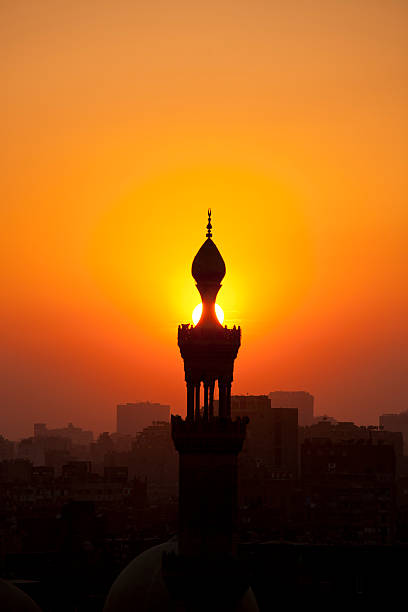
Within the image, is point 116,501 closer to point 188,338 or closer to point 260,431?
point 260,431

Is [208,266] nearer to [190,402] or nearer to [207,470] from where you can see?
[190,402]

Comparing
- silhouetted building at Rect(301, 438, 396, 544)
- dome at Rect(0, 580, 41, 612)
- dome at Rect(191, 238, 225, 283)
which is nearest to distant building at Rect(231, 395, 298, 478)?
silhouetted building at Rect(301, 438, 396, 544)

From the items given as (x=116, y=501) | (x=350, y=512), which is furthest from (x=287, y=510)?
(x=116, y=501)

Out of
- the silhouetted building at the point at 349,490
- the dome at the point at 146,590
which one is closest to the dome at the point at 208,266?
the dome at the point at 146,590

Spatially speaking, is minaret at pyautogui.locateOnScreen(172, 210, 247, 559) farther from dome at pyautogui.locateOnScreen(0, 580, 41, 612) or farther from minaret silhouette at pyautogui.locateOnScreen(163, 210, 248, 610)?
dome at pyautogui.locateOnScreen(0, 580, 41, 612)

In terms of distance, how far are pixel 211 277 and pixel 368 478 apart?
313 ft

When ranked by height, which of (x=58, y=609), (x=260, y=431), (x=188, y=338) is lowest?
(x=58, y=609)

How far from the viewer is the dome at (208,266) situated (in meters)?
41.2

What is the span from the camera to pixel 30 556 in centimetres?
7712

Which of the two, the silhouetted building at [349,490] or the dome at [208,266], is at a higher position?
the silhouetted building at [349,490]

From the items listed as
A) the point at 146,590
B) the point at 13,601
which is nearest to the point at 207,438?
the point at 146,590

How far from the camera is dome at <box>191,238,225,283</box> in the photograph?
4125cm

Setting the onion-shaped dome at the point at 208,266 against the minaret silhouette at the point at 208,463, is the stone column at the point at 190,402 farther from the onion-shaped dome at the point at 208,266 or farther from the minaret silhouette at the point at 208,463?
the onion-shaped dome at the point at 208,266

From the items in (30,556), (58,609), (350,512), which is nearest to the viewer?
(58,609)
